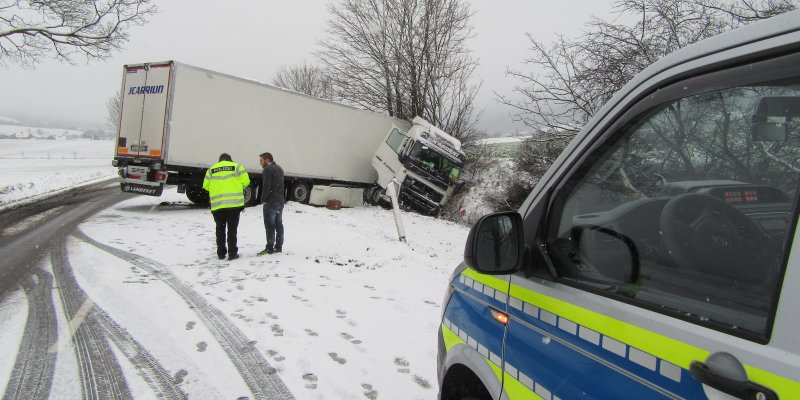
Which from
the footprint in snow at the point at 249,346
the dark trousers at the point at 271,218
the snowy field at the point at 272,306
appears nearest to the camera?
the snowy field at the point at 272,306

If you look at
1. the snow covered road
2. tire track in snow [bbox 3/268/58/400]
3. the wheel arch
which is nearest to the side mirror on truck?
the wheel arch

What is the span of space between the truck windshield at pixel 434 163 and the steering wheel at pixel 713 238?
580 inches

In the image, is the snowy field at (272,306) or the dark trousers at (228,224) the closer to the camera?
the snowy field at (272,306)

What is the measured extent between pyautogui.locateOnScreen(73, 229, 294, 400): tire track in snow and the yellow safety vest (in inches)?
54.1

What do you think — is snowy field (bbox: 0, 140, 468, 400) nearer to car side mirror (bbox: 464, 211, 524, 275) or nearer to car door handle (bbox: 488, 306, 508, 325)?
car door handle (bbox: 488, 306, 508, 325)

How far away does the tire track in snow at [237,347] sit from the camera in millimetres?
3449

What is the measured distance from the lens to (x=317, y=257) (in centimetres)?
787

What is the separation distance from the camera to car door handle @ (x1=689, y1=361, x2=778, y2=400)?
895 millimetres

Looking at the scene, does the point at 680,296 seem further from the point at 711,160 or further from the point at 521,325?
the point at 521,325

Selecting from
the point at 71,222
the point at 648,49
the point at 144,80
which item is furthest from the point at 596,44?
the point at 71,222

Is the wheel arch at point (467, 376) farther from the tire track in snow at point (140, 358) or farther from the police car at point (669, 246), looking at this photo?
the tire track in snow at point (140, 358)

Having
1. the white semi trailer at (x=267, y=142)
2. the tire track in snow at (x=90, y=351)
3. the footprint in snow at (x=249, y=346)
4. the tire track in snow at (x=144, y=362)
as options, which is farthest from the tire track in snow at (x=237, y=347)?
the white semi trailer at (x=267, y=142)

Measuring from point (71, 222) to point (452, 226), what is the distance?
429 inches

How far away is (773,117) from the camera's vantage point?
1.11 m
